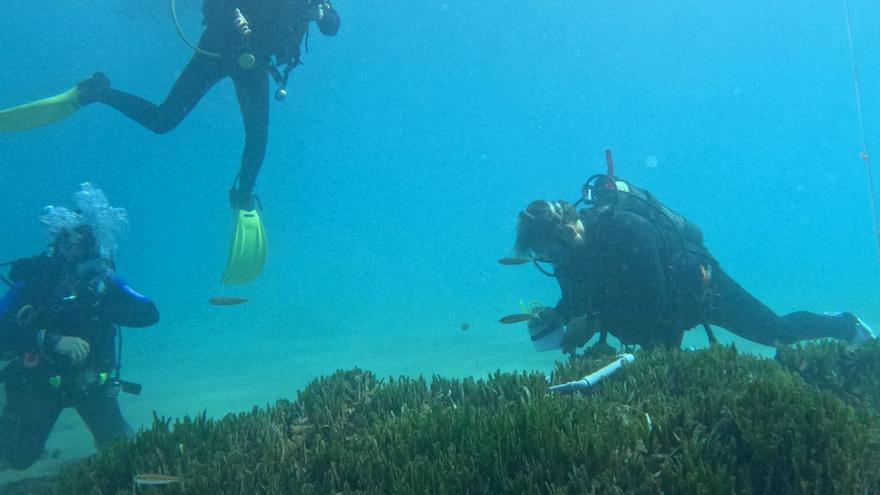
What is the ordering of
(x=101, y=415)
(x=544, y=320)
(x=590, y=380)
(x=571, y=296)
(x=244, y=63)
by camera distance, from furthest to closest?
(x=101, y=415) → (x=244, y=63) → (x=544, y=320) → (x=571, y=296) → (x=590, y=380)

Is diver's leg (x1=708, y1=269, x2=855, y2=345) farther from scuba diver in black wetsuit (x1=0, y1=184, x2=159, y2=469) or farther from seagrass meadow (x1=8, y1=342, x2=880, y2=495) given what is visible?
scuba diver in black wetsuit (x1=0, y1=184, x2=159, y2=469)

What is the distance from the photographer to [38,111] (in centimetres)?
871

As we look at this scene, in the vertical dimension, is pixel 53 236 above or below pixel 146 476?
above

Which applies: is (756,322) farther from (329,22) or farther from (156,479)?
(329,22)

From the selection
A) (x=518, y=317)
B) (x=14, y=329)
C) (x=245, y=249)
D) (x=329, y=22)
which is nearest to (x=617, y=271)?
(x=518, y=317)

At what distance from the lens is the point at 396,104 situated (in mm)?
94062

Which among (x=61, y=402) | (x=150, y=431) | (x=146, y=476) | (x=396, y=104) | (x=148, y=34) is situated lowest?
(x=146, y=476)

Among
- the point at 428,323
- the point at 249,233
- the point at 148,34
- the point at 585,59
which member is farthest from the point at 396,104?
the point at 249,233

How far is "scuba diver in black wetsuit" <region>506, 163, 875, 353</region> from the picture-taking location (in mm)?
6242

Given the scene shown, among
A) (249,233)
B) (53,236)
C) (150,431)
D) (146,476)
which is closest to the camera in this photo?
(146,476)

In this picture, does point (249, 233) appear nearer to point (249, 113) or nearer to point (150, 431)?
point (249, 113)

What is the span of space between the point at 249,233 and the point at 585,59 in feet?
297

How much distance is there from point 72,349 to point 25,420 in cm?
170

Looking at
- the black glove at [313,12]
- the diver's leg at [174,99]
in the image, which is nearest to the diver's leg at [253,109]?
the diver's leg at [174,99]
